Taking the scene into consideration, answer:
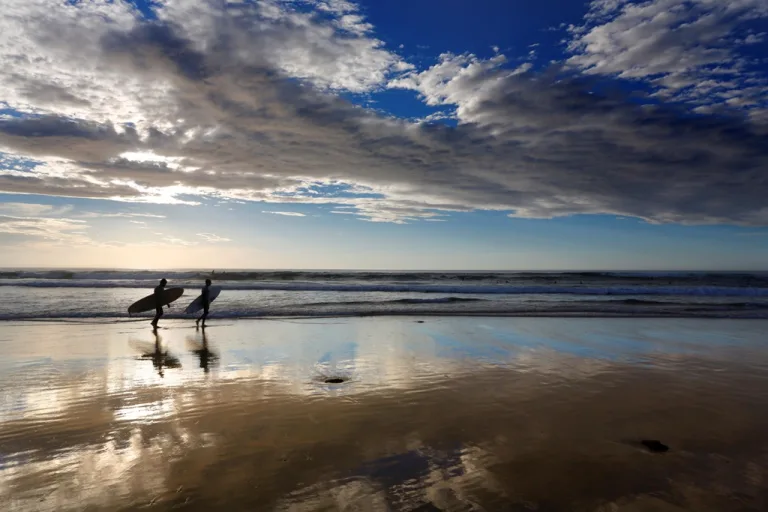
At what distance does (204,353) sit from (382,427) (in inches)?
267

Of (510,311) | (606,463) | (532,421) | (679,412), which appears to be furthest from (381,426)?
(510,311)

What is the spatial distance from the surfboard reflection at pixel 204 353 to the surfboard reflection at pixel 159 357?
0.54 m

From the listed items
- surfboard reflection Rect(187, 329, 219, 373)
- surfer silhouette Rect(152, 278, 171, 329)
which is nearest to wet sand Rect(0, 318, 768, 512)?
surfboard reflection Rect(187, 329, 219, 373)

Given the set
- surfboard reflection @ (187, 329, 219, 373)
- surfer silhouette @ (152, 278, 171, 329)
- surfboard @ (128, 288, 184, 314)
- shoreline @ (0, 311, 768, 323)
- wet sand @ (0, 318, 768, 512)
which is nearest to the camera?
wet sand @ (0, 318, 768, 512)

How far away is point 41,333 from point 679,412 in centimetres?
1666

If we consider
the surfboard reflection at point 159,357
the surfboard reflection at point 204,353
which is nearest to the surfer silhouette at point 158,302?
the surfboard reflection at point 204,353

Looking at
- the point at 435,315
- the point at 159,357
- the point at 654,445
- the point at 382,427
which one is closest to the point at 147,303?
the point at 159,357

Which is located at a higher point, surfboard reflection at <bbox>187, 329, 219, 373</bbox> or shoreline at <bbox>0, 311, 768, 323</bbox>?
shoreline at <bbox>0, 311, 768, 323</bbox>

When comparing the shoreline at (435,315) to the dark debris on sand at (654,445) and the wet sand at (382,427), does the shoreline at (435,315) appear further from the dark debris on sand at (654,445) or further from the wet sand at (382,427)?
the dark debris on sand at (654,445)

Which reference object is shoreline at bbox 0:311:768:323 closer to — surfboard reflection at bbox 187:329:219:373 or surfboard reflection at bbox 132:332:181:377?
surfboard reflection at bbox 187:329:219:373

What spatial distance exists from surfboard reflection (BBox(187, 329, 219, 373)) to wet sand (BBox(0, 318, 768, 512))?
0.28 ft

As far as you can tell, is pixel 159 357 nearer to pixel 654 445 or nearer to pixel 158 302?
pixel 158 302

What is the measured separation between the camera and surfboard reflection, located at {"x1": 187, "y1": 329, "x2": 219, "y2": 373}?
9.72 metres

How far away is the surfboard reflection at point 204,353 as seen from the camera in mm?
9719
